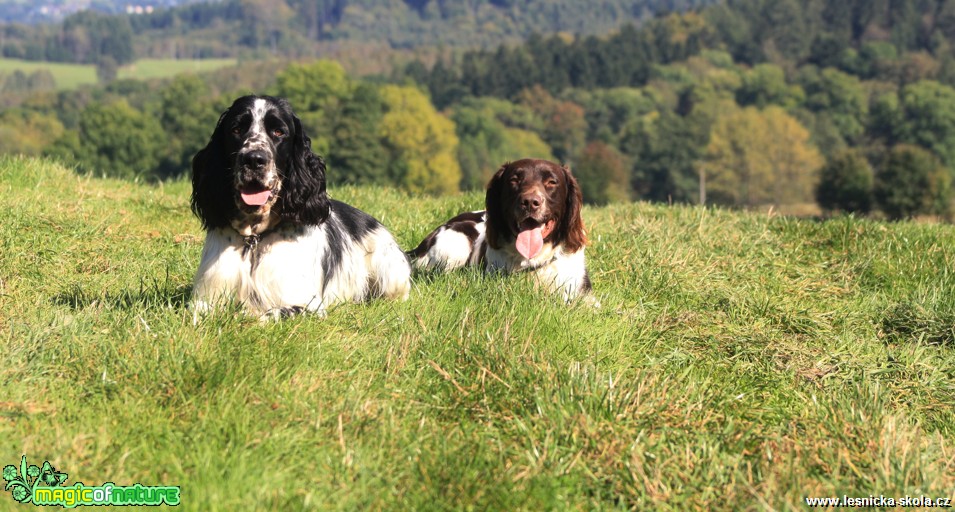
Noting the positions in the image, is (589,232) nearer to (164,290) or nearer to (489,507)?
(164,290)

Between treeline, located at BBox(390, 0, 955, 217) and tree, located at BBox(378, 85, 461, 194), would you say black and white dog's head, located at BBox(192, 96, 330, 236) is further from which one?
tree, located at BBox(378, 85, 461, 194)

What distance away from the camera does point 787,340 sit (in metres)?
6.48

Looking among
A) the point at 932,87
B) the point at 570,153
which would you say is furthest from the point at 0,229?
the point at 932,87

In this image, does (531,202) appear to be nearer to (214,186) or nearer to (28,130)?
(214,186)

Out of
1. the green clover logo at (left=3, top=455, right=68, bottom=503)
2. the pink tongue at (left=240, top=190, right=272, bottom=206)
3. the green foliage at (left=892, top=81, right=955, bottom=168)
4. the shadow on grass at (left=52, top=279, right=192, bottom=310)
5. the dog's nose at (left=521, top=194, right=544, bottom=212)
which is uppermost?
the pink tongue at (left=240, top=190, right=272, bottom=206)

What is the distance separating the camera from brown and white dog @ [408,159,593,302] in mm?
7277

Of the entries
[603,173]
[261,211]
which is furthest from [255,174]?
[603,173]

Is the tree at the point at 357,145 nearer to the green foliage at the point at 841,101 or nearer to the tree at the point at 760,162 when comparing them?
the tree at the point at 760,162

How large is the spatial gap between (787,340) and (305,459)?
13.0 feet

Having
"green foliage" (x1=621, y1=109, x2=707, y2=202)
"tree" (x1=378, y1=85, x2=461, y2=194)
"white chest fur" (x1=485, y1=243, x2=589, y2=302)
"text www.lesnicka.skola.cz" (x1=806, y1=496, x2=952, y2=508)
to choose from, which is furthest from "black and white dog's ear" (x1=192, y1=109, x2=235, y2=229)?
"green foliage" (x1=621, y1=109, x2=707, y2=202)

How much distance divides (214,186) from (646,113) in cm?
15909

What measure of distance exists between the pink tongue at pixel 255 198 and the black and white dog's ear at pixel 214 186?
0.15 meters

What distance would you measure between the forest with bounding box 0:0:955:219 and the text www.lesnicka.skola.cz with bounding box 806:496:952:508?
6455cm

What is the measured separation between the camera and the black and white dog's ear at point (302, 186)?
602cm
